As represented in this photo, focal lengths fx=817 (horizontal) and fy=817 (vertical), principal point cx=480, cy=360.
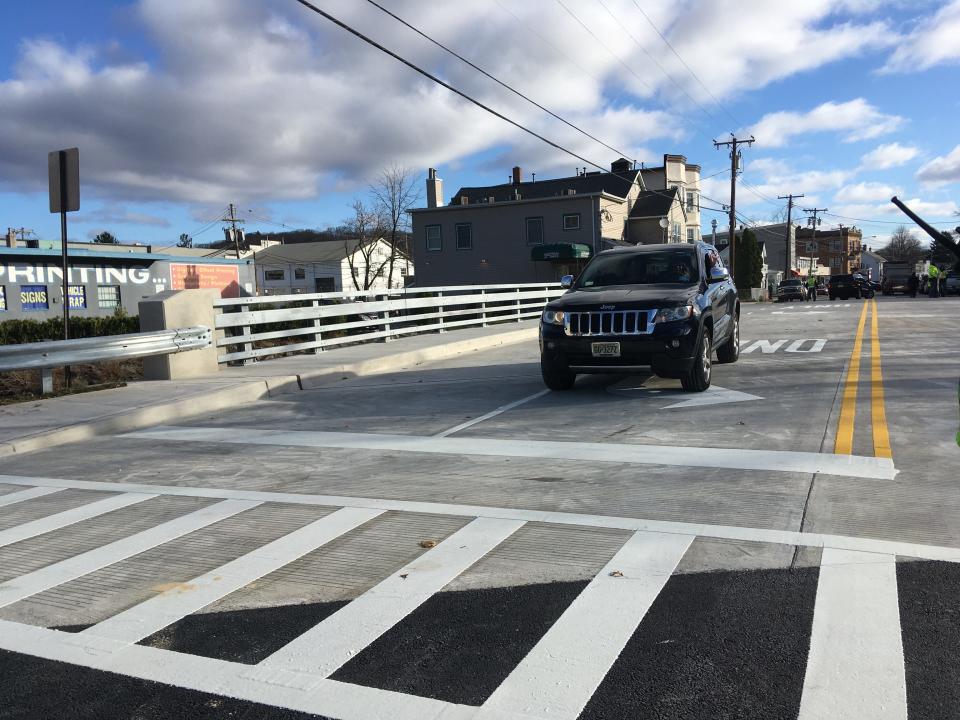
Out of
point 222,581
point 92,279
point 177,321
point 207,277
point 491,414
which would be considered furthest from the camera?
point 207,277

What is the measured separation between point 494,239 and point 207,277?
62.3 feet

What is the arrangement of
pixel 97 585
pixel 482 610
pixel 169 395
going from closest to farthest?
pixel 482 610
pixel 97 585
pixel 169 395

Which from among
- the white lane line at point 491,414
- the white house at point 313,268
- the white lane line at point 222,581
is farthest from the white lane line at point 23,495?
the white house at point 313,268

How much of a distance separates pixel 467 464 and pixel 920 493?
10.3 ft

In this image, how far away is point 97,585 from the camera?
3.98m

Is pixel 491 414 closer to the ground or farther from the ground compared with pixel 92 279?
closer to the ground

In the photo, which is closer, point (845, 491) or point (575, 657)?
point (575, 657)

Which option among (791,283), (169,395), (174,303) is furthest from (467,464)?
(791,283)

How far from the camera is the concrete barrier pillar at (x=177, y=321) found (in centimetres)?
1126

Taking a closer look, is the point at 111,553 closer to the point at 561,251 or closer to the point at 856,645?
the point at 856,645

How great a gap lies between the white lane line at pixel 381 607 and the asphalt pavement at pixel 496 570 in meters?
0.02

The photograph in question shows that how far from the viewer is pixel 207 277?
3797 cm

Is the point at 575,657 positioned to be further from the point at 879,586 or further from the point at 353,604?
the point at 879,586

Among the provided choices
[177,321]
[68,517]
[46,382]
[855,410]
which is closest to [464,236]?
[177,321]
